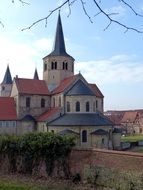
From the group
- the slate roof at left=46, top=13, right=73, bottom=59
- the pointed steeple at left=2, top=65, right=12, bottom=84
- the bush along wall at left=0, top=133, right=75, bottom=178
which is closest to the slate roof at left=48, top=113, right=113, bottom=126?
the slate roof at left=46, top=13, right=73, bottom=59

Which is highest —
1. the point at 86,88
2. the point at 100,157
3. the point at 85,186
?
the point at 86,88

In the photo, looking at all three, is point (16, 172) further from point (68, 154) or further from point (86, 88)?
point (86, 88)

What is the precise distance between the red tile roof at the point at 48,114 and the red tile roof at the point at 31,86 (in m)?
3.16

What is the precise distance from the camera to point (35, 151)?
2027 centimetres

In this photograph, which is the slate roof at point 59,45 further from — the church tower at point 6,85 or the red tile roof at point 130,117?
the red tile roof at point 130,117

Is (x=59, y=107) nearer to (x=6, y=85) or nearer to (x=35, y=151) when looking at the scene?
(x=35, y=151)

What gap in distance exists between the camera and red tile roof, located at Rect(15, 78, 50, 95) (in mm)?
46688

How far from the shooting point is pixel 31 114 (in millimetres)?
46250

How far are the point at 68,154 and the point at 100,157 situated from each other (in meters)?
2.37

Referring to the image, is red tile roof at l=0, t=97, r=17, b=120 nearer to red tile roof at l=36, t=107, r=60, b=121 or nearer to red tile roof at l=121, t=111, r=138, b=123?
red tile roof at l=36, t=107, r=60, b=121

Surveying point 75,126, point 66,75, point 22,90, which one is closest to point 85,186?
point 75,126

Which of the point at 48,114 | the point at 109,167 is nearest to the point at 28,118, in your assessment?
the point at 48,114

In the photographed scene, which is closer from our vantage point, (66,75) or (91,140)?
(91,140)

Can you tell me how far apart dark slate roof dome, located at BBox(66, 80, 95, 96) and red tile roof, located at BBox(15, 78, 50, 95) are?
525 centimetres
